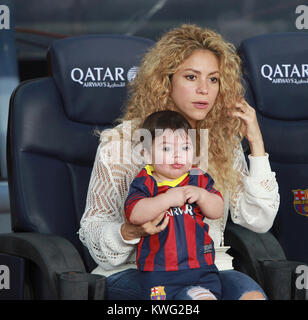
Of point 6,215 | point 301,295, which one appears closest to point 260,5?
point 6,215

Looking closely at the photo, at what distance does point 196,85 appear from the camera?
192 centimetres

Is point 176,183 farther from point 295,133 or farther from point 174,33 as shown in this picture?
point 295,133

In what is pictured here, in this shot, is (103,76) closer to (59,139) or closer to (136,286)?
(59,139)

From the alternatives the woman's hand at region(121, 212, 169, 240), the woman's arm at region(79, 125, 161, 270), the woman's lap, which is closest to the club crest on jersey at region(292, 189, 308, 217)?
the woman's lap

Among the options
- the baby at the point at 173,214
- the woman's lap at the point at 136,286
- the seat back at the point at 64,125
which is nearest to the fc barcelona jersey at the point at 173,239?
the baby at the point at 173,214

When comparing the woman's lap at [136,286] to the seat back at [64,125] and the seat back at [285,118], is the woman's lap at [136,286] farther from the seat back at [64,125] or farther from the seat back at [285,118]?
the seat back at [285,118]

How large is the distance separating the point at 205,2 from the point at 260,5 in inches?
17.8

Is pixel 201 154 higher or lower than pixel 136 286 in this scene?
higher

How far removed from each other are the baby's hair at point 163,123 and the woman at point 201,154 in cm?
19

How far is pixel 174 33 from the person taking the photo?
2010mm

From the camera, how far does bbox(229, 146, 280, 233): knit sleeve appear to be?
1.95 m

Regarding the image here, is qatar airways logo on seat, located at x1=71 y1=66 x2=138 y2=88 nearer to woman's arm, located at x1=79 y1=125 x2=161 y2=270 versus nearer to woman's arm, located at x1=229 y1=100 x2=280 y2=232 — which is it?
woman's arm, located at x1=79 y1=125 x2=161 y2=270

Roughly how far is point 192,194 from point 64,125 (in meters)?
0.74

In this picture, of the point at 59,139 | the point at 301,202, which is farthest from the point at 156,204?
the point at 301,202
